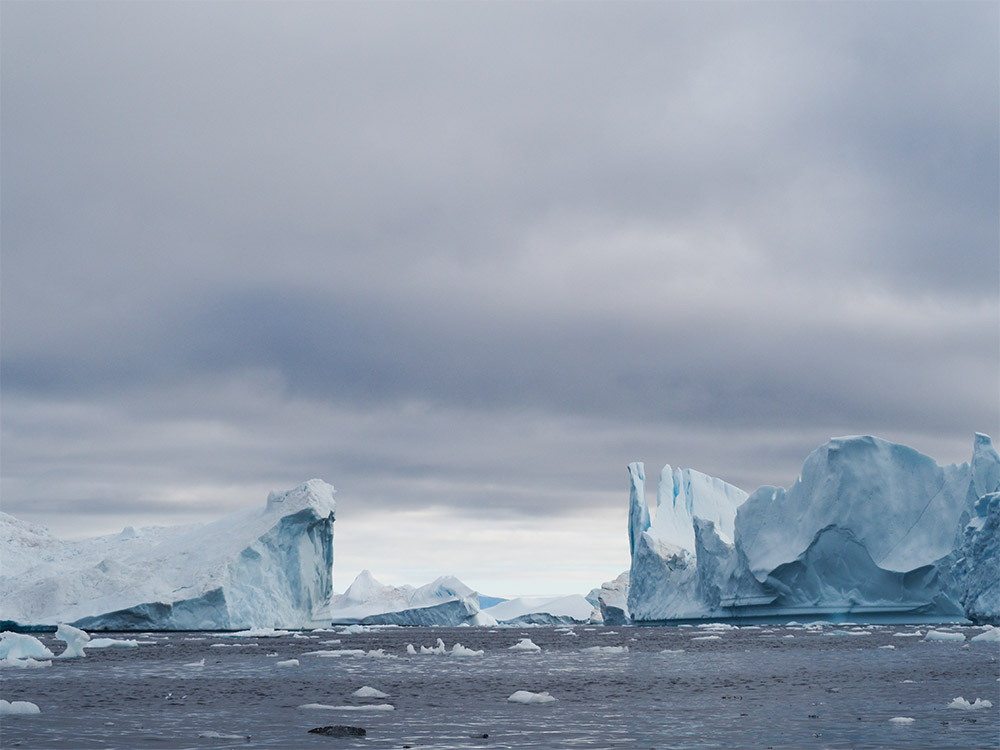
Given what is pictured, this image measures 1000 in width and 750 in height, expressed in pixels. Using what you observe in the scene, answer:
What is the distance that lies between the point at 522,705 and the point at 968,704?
18.5ft

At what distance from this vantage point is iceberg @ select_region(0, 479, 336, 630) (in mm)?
46938

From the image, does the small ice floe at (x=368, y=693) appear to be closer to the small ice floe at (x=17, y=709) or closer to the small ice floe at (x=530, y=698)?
the small ice floe at (x=530, y=698)

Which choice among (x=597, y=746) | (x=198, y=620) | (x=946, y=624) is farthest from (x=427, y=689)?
(x=946, y=624)

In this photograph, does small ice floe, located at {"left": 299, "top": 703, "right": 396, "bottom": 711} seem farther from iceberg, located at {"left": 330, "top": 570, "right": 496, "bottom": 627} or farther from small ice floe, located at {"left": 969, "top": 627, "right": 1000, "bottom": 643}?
iceberg, located at {"left": 330, "top": 570, "right": 496, "bottom": 627}

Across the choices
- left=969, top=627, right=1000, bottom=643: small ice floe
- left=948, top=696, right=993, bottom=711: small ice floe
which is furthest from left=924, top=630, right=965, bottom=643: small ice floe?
left=948, top=696, right=993, bottom=711: small ice floe

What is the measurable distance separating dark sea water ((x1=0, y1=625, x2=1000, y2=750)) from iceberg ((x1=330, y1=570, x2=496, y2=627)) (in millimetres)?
58985

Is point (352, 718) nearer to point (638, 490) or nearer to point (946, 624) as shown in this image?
point (946, 624)

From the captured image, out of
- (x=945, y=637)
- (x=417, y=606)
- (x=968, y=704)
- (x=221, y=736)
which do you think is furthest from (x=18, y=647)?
(x=417, y=606)

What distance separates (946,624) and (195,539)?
3508 cm

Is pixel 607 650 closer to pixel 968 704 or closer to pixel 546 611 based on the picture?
pixel 968 704

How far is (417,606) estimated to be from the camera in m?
89.1

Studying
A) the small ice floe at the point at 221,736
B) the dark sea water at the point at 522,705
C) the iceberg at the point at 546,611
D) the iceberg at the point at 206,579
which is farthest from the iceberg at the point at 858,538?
the iceberg at the point at 546,611

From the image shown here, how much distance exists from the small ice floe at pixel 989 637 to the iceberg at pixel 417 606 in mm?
56354

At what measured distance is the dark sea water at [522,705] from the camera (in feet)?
35.1
